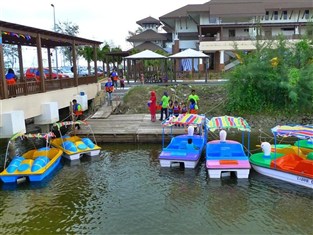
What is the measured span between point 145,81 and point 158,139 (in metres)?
15.9

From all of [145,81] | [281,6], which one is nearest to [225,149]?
[145,81]

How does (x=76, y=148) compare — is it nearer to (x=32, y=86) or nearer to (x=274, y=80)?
(x=32, y=86)

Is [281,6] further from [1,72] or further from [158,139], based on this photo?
[1,72]

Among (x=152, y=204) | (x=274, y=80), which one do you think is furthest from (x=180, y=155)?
(x=274, y=80)

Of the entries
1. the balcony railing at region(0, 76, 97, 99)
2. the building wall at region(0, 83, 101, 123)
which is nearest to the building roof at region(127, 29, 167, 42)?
the building wall at region(0, 83, 101, 123)

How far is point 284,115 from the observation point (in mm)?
23609

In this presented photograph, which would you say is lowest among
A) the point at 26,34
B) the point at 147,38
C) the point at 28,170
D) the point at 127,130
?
the point at 28,170

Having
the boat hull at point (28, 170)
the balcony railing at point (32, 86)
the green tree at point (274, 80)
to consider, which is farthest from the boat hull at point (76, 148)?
the green tree at point (274, 80)

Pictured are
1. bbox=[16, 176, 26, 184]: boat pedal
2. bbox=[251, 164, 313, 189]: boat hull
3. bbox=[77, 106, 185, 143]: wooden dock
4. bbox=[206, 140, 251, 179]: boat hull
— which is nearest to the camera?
bbox=[251, 164, 313, 189]: boat hull

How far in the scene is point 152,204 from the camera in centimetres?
1163

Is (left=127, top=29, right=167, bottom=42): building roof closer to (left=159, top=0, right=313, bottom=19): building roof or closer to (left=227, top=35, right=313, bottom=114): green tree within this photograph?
(left=159, top=0, right=313, bottom=19): building roof

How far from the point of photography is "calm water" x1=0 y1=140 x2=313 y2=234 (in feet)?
33.1

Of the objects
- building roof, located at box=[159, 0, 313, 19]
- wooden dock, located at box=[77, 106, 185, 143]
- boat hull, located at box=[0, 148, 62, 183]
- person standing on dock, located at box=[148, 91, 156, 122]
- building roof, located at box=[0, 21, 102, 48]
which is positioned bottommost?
boat hull, located at box=[0, 148, 62, 183]

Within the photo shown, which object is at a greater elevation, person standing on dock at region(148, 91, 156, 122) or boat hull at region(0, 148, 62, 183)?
person standing on dock at region(148, 91, 156, 122)
